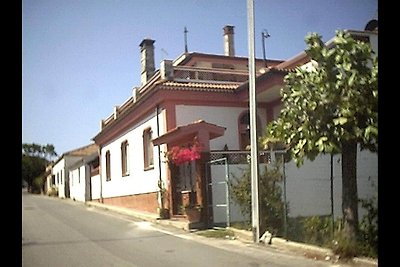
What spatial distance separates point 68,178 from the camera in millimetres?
4809

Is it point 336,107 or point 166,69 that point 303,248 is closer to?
point 336,107

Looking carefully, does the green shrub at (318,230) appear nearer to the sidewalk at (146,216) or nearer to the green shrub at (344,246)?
the green shrub at (344,246)

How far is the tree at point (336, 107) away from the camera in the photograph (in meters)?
3.96

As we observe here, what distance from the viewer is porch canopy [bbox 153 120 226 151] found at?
4125 mm

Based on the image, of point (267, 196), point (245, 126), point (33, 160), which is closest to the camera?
point (33, 160)

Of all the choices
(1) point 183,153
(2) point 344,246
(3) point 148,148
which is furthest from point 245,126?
(2) point 344,246

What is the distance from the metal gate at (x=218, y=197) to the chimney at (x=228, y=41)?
1.45 metres

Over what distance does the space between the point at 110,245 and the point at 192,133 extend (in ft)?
4.21

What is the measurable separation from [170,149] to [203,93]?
24.3 inches

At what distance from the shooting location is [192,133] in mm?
4234

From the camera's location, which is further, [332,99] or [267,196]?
[267,196]
